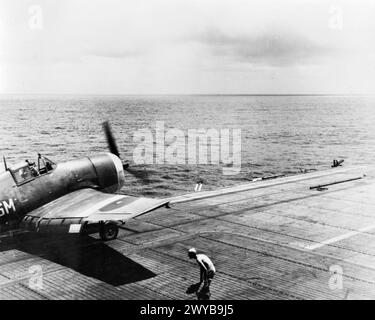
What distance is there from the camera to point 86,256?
14242 millimetres

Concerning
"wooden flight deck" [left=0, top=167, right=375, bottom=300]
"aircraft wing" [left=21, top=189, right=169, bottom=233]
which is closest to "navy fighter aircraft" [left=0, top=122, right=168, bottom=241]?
"aircraft wing" [left=21, top=189, right=169, bottom=233]

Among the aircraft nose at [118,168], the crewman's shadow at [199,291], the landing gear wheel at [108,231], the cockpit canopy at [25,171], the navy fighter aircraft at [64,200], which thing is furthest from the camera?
the aircraft nose at [118,168]

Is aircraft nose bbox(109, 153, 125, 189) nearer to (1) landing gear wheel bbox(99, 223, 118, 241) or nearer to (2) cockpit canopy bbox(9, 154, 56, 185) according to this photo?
(1) landing gear wheel bbox(99, 223, 118, 241)

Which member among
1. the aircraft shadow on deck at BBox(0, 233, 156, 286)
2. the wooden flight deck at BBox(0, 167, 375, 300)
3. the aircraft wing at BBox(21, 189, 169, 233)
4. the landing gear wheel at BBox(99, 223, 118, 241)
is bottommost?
the wooden flight deck at BBox(0, 167, 375, 300)

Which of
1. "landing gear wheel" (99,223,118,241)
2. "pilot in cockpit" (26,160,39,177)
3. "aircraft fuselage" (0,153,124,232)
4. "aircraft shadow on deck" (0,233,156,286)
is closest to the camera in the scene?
"aircraft shadow on deck" (0,233,156,286)

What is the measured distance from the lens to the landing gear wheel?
15.7 metres

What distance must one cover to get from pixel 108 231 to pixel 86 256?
172cm

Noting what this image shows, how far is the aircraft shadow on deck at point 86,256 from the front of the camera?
12695 mm

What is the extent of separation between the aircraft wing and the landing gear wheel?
1.08 meters

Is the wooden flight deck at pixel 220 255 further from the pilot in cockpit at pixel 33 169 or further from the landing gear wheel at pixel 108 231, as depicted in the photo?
the pilot in cockpit at pixel 33 169

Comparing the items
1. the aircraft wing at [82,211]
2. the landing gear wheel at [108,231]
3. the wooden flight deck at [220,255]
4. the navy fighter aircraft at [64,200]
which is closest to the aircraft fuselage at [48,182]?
→ the navy fighter aircraft at [64,200]

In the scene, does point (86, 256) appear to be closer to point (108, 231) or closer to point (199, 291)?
point (108, 231)
